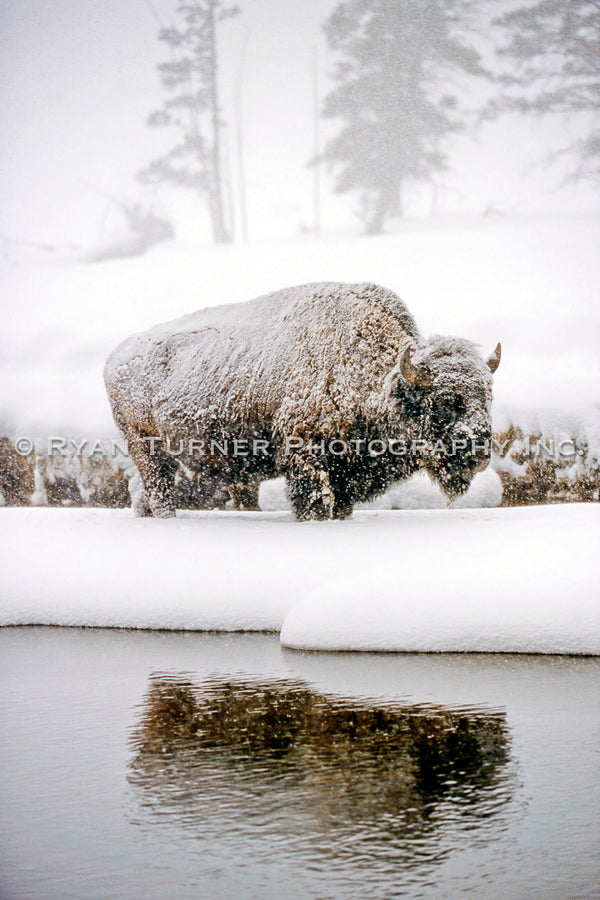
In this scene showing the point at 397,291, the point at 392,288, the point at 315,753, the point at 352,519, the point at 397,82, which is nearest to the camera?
the point at 315,753

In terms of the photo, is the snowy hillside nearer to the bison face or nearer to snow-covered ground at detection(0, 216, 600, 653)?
snow-covered ground at detection(0, 216, 600, 653)

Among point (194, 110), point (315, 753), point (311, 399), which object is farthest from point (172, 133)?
point (315, 753)

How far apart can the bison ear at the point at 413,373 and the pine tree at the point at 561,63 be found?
103 inches

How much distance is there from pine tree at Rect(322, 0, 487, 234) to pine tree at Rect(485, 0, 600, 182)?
236 millimetres

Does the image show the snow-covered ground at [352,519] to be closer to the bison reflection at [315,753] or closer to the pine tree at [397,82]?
the pine tree at [397,82]

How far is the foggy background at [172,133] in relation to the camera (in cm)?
540

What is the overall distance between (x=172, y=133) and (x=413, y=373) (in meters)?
3.12

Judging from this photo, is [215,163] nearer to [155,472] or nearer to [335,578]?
[155,472]

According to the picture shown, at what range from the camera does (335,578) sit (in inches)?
122

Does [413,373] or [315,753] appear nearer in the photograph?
[315,753]

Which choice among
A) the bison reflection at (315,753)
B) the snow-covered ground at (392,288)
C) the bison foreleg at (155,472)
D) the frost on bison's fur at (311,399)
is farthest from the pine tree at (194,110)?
the bison reflection at (315,753)

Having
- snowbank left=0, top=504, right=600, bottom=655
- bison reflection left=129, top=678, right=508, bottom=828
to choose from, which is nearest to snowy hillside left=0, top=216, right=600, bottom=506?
snowbank left=0, top=504, right=600, bottom=655

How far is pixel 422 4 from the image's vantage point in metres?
5.47

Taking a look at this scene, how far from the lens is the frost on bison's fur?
11.4ft
